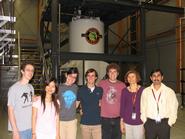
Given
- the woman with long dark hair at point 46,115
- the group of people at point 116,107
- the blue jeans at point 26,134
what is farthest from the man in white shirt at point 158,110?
the blue jeans at point 26,134

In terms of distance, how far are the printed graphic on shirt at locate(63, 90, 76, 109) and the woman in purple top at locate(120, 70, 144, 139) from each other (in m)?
0.70

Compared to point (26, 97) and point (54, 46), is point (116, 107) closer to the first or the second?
point (26, 97)

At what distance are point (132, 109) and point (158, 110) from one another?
355mm

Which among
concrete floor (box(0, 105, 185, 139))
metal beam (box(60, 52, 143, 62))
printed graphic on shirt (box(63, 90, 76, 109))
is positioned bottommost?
concrete floor (box(0, 105, 185, 139))

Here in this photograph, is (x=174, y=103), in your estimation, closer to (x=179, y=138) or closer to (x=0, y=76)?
(x=179, y=138)

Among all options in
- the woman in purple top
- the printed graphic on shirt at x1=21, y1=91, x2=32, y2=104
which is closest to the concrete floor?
the woman in purple top

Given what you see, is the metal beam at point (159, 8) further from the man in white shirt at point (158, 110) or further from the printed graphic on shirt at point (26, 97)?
the printed graphic on shirt at point (26, 97)

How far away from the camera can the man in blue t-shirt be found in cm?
379

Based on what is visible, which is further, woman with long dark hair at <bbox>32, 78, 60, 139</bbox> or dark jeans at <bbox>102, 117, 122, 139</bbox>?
dark jeans at <bbox>102, 117, 122, 139</bbox>

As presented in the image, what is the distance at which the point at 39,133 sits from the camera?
10.2ft

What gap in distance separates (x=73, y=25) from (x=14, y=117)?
725 cm

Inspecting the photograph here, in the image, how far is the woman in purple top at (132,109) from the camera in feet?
12.3

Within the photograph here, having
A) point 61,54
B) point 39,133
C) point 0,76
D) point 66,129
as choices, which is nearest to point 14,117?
point 39,133

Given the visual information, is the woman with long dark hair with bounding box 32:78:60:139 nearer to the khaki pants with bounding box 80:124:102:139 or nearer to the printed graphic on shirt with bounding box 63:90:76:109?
the printed graphic on shirt with bounding box 63:90:76:109
